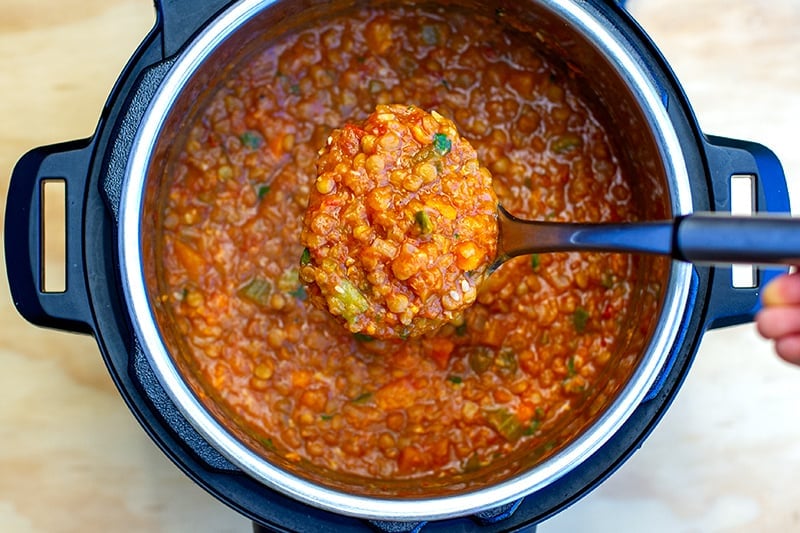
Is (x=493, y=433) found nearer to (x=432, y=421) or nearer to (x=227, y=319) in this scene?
(x=432, y=421)

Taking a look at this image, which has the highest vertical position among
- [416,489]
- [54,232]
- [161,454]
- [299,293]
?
[54,232]

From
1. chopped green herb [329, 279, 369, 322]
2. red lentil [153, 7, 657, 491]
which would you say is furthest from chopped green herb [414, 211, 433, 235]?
red lentil [153, 7, 657, 491]

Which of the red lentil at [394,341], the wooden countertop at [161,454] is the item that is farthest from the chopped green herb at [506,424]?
the wooden countertop at [161,454]

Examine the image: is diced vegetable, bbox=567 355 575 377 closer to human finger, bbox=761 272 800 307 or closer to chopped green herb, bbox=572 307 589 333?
chopped green herb, bbox=572 307 589 333

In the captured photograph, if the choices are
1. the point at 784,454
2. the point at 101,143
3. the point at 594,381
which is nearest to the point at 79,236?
the point at 101,143

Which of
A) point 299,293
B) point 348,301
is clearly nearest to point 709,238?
point 348,301

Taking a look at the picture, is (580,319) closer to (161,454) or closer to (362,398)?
(362,398)

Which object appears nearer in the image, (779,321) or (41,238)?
(779,321)

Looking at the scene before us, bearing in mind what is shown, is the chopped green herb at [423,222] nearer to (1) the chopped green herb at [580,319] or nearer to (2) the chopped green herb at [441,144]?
(2) the chopped green herb at [441,144]
